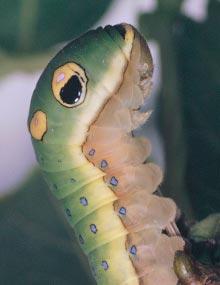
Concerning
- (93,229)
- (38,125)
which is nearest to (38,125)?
(38,125)

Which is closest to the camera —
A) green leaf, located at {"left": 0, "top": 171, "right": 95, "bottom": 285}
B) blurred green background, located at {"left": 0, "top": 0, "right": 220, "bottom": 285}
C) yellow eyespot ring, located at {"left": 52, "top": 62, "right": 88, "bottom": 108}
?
yellow eyespot ring, located at {"left": 52, "top": 62, "right": 88, "bottom": 108}

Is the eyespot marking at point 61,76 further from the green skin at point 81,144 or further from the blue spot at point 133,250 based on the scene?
the blue spot at point 133,250

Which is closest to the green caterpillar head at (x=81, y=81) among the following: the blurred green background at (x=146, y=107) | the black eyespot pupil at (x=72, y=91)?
the black eyespot pupil at (x=72, y=91)

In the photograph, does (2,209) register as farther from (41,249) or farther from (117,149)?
(117,149)

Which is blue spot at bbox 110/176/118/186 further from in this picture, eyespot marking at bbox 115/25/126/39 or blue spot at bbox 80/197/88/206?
eyespot marking at bbox 115/25/126/39

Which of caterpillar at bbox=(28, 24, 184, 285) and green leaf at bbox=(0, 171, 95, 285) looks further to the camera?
green leaf at bbox=(0, 171, 95, 285)

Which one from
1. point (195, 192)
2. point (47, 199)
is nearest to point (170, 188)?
point (195, 192)

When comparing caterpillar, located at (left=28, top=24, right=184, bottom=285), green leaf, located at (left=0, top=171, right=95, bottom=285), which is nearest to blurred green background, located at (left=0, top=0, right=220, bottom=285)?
green leaf, located at (left=0, top=171, right=95, bottom=285)

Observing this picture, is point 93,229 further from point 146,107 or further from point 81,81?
point 146,107

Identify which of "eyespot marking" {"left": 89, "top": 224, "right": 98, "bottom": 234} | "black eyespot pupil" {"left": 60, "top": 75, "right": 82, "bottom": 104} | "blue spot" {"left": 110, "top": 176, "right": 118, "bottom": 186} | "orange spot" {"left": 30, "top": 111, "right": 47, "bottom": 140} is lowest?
"eyespot marking" {"left": 89, "top": 224, "right": 98, "bottom": 234}
